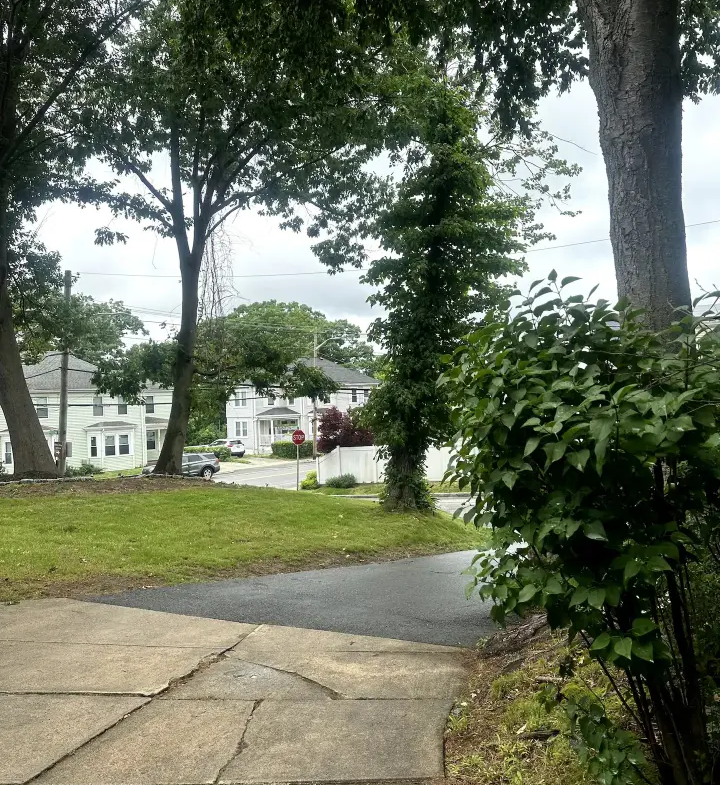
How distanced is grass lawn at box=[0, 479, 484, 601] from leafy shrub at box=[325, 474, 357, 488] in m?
17.0

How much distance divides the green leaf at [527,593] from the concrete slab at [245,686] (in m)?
2.49

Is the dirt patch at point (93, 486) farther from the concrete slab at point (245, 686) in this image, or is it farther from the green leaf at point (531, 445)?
the green leaf at point (531, 445)

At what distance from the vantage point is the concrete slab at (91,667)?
15.5 ft

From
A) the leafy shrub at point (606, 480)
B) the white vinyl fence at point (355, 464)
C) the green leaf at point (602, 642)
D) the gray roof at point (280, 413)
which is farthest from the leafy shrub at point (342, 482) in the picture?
the gray roof at point (280, 413)

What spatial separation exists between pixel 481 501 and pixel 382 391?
1396 cm

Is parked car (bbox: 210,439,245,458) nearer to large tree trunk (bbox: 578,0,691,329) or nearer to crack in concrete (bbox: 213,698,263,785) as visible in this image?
crack in concrete (bbox: 213,698,263,785)

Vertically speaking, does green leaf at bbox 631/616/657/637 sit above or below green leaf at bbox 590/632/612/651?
above

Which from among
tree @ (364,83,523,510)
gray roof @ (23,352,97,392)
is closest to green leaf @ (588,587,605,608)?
tree @ (364,83,523,510)

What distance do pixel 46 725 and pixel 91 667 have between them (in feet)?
3.76

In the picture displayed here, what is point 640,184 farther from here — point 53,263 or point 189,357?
point 53,263

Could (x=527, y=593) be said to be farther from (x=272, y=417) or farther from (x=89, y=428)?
(x=272, y=417)

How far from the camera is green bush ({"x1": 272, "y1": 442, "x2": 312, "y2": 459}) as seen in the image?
57.1 m

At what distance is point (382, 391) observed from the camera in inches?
662

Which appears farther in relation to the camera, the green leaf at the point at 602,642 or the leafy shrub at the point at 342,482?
the leafy shrub at the point at 342,482
